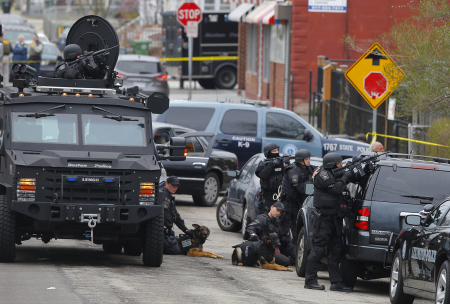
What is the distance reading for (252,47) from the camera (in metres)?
41.3

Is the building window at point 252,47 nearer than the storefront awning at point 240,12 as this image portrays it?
No

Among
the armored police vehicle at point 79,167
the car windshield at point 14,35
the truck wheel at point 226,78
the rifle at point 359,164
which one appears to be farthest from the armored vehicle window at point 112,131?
the car windshield at point 14,35

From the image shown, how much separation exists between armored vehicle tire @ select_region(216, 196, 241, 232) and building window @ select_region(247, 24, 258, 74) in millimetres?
23833

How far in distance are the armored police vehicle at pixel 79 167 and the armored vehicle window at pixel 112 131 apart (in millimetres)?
13

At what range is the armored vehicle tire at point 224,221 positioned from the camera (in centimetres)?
1623

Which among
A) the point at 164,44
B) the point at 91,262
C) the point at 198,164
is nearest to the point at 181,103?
the point at 198,164

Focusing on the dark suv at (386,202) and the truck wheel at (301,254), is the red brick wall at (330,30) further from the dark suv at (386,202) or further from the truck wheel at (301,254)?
the dark suv at (386,202)

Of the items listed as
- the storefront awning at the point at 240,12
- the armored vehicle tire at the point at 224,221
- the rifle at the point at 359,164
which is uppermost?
the storefront awning at the point at 240,12

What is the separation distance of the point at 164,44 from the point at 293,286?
34.9 m

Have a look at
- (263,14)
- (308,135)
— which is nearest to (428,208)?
(308,135)

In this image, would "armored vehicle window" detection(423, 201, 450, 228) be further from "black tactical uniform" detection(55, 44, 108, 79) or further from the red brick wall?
the red brick wall

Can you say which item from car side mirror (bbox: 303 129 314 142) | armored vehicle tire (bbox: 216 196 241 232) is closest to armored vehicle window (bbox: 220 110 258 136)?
car side mirror (bbox: 303 129 314 142)

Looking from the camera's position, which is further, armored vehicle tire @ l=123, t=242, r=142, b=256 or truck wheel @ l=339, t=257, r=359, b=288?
armored vehicle tire @ l=123, t=242, r=142, b=256

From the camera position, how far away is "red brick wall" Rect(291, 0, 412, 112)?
3131 cm
